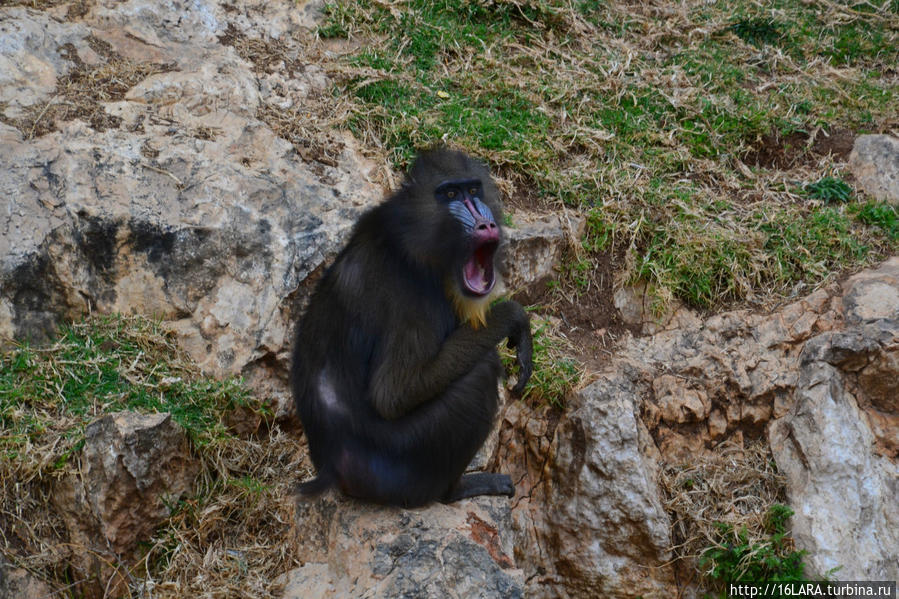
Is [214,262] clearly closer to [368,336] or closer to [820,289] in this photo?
[368,336]

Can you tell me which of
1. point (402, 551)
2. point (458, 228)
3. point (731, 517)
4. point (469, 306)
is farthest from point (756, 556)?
point (458, 228)

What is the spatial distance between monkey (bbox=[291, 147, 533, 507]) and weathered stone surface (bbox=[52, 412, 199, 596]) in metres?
0.81

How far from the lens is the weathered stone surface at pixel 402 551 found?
3760mm

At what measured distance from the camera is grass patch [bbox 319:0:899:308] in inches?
231

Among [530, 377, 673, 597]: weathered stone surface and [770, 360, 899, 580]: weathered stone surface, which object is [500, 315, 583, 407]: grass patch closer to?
[530, 377, 673, 597]: weathered stone surface

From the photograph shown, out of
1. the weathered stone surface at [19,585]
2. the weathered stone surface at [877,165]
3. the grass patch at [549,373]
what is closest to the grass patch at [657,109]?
the weathered stone surface at [877,165]

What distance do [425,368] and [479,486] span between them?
956 millimetres

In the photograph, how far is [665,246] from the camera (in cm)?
582

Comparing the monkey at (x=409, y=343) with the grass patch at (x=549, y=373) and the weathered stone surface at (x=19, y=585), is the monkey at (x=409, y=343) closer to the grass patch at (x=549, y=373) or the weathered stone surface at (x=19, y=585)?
the grass patch at (x=549, y=373)

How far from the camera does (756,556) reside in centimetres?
464

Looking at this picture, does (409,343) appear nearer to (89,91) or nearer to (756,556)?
(756,556)

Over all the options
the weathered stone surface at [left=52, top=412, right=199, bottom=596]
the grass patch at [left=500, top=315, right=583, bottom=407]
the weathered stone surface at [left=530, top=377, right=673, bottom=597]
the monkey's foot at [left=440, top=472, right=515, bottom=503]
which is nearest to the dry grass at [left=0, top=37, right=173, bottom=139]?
the weathered stone surface at [left=52, top=412, right=199, bottom=596]

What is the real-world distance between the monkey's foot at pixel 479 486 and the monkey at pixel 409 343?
0.25 metres

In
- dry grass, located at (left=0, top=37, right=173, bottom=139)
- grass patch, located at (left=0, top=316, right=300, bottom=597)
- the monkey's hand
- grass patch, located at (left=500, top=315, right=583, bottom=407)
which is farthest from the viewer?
dry grass, located at (left=0, top=37, right=173, bottom=139)
